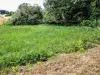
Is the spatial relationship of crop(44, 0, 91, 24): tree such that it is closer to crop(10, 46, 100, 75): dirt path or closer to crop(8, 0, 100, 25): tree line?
crop(8, 0, 100, 25): tree line

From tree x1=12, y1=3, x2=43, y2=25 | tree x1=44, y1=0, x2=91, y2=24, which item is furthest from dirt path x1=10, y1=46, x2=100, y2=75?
tree x1=12, y1=3, x2=43, y2=25

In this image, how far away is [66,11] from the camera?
739 inches

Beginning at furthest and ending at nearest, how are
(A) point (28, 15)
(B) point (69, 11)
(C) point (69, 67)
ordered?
1. (A) point (28, 15)
2. (B) point (69, 11)
3. (C) point (69, 67)

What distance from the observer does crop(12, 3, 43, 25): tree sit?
21.5 meters

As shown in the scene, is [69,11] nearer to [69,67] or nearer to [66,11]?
[66,11]

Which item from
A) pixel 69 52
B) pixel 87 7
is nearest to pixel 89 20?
pixel 87 7

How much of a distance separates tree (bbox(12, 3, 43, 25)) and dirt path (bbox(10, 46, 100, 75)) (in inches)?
570

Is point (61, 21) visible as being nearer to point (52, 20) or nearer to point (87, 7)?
point (52, 20)

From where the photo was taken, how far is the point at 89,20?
18625mm

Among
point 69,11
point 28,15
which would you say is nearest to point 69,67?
point 69,11

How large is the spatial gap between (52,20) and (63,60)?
506 inches

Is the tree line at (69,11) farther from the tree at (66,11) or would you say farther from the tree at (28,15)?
the tree at (28,15)

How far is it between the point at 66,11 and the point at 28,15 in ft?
14.3

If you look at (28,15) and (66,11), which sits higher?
(66,11)
